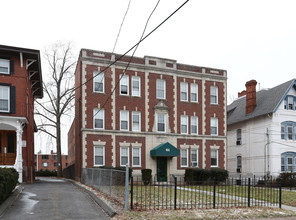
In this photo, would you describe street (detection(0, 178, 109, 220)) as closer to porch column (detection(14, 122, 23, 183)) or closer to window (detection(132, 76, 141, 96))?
porch column (detection(14, 122, 23, 183))

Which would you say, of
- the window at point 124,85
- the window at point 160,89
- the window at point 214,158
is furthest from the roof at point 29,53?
the window at point 214,158

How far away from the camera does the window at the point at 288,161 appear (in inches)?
1350

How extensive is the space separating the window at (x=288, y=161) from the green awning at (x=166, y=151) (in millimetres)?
13268

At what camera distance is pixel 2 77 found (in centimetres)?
2316

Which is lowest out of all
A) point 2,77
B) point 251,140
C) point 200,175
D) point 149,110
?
point 200,175

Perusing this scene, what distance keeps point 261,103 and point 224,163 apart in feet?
30.9

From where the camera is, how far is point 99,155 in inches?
1073

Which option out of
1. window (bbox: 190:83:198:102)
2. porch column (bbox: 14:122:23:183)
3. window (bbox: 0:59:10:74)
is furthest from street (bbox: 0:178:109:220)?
window (bbox: 190:83:198:102)

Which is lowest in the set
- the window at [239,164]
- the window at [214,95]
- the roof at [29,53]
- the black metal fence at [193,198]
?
the window at [239,164]

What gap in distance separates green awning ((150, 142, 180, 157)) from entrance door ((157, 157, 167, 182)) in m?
1.29

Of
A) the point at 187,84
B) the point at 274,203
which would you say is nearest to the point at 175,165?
the point at 187,84

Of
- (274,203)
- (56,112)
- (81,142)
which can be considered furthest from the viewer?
(56,112)

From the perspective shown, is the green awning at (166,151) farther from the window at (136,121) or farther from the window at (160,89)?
the window at (160,89)

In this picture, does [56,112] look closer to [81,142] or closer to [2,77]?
[81,142]
